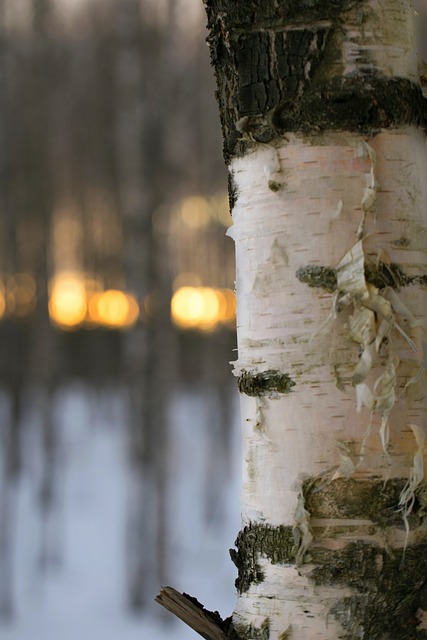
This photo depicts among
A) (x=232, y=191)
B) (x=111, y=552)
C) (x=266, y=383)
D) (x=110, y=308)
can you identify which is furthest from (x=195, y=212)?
(x=266, y=383)

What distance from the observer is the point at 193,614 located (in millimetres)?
1164

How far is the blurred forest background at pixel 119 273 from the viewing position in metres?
5.14

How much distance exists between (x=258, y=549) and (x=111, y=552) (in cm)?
551

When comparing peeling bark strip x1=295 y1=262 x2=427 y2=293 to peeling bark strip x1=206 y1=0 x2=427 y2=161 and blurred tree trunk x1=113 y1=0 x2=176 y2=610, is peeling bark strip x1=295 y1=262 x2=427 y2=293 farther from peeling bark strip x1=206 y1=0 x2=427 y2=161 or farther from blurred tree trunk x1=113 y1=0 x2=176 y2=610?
blurred tree trunk x1=113 y1=0 x2=176 y2=610

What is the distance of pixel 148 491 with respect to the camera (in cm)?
514

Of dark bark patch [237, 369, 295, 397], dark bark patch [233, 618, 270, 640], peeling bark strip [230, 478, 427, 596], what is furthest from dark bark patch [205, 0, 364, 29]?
dark bark patch [233, 618, 270, 640]

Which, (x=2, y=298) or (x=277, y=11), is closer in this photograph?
(x=277, y=11)

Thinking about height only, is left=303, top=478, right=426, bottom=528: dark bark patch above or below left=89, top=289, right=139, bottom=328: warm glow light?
below

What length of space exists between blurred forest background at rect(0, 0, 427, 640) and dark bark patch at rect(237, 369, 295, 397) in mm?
3920

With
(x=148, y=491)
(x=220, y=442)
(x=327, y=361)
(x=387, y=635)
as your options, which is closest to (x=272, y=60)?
(x=327, y=361)

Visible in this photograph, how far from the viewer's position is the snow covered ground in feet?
17.5

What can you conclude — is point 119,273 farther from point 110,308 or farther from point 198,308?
point 198,308

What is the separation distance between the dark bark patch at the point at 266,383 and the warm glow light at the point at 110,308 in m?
4.39

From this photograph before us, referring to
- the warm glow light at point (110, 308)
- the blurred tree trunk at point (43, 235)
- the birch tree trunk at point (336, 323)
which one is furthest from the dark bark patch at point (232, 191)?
the blurred tree trunk at point (43, 235)
